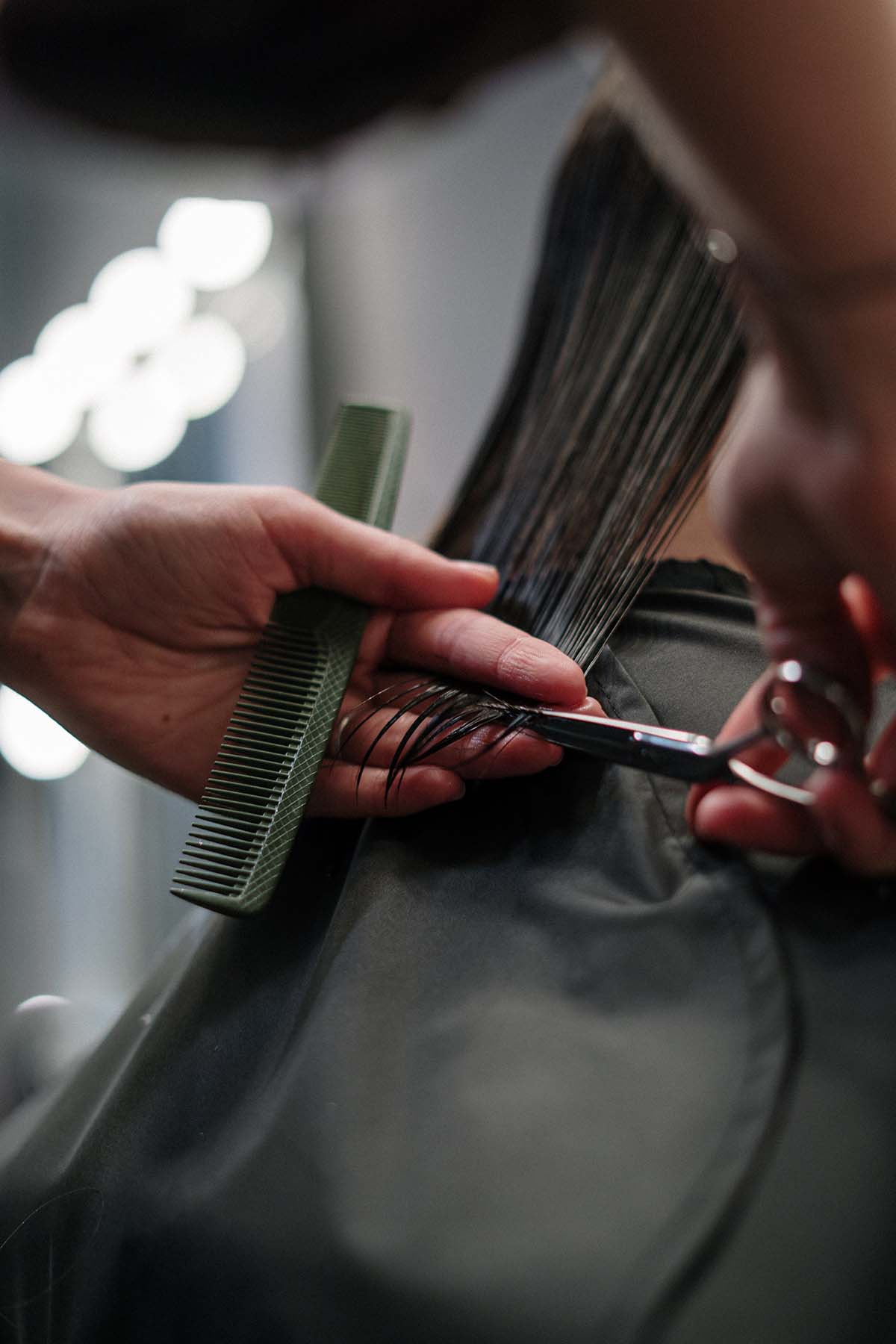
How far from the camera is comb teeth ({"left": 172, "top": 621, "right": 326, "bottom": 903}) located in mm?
584

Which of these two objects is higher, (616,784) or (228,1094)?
(616,784)

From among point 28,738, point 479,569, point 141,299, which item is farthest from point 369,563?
point 141,299

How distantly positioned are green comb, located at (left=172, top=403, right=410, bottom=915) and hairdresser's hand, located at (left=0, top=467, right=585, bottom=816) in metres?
0.02

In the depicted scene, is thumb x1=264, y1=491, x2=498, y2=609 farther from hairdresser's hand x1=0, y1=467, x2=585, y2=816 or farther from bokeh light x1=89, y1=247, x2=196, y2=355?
bokeh light x1=89, y1=247, x2=196, y2=355

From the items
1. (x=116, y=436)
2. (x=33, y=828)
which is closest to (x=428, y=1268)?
(x=33, y=828)

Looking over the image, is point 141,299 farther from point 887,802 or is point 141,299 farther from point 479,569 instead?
point 887,802

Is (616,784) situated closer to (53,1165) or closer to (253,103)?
(53,1165)

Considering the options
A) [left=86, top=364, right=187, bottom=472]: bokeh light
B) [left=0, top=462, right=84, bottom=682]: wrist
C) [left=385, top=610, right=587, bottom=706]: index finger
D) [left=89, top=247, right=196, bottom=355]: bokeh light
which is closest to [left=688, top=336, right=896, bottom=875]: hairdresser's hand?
[left=385, top=610, right=587, bottom=706]: index finger

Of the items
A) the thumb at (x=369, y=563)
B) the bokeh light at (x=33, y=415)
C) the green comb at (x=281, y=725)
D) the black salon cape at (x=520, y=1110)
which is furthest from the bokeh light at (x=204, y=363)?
the black salon cape at (x=520, y=1110)

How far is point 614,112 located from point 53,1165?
846mm

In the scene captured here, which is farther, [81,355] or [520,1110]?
[81,355]

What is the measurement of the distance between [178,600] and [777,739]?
46cm

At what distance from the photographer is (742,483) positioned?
1.27 feet

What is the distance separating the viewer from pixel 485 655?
0.62m
